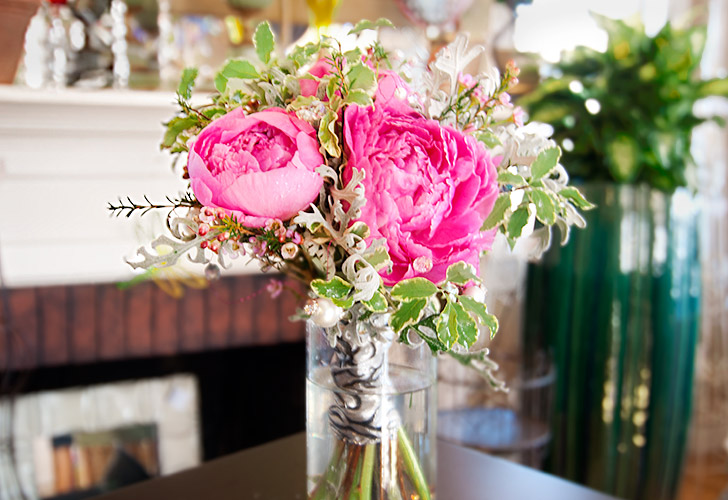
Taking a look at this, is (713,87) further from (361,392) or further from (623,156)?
Answer: (361,392)

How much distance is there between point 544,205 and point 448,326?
14 cm

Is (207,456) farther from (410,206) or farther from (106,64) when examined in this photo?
(410,206)

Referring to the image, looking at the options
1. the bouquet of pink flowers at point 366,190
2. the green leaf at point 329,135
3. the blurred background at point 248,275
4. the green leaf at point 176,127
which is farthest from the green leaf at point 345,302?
the blurred background at point 248,275

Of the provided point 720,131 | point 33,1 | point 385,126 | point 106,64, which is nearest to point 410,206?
point 385,126

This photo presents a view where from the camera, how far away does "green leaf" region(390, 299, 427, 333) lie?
1.63ft

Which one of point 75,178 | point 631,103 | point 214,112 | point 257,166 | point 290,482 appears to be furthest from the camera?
point 631,103

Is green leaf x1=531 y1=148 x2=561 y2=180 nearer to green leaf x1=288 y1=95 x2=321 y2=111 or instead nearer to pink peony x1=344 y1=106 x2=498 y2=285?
pink peony x1=344 y1=106 x2=498 y2=285

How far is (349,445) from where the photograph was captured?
60 cm

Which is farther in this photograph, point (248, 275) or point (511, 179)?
point (248, 275)

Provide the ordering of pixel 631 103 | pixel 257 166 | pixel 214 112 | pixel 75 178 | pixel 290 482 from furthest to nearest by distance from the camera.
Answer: pixel 631 103 < pixel 75 178 < pixel 290 482 < pixel 214 112 < pixel 257 166

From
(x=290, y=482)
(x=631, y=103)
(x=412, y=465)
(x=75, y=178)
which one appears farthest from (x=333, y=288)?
(x=631, y=103)

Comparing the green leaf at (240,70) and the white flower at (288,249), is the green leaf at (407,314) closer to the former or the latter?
the white flower at (288,249)

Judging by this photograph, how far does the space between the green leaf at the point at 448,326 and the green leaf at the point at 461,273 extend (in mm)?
19

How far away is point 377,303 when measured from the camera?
502 mm
